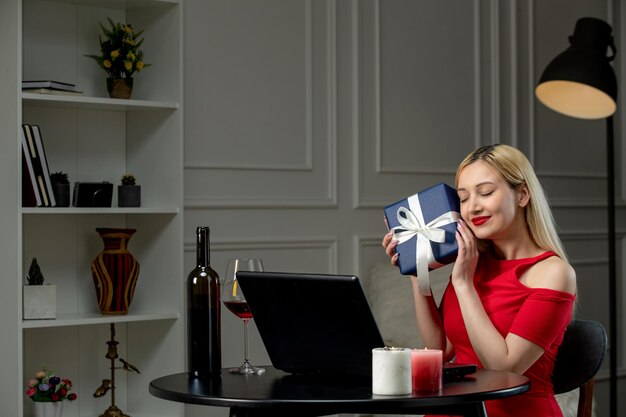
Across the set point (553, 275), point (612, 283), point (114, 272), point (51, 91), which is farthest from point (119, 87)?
point (612, 283)

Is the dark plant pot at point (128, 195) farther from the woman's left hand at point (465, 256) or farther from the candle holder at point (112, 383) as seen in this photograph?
the woman's left hand at point (465, 256)

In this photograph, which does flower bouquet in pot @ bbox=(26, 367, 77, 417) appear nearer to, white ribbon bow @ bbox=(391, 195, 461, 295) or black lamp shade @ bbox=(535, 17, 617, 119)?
white ribbon bow @ bbox=(391, 195, 461, 295)

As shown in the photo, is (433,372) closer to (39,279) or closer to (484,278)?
(484,278)

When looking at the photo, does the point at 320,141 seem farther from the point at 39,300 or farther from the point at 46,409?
the point at 46,409

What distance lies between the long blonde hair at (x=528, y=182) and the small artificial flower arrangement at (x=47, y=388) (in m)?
1.42

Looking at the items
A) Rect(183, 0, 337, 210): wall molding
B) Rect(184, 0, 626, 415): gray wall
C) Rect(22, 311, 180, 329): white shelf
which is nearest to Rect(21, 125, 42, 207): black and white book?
Rect(22, 311, 180, 329): white shelf

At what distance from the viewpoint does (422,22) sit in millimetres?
3992

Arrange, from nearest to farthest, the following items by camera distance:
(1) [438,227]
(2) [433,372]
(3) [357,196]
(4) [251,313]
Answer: (2) [433,372], (4) [251,313], (1) [438,227], (3) [357,196]

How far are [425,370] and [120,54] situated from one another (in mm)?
1840

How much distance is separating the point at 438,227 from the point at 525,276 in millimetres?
253

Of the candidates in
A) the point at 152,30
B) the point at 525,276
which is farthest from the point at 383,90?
the point at 525,276

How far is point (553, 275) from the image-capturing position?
205 centimetres

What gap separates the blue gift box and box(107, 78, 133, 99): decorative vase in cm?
134

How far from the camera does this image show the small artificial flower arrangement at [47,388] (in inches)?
112
